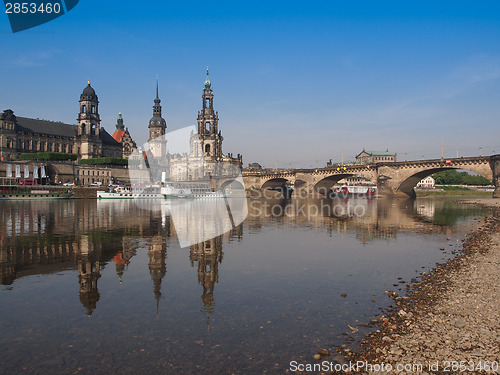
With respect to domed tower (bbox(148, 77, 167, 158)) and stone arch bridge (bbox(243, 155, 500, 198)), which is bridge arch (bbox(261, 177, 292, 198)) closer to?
stone arch bridge (bbox(243, 155, 500, 198))

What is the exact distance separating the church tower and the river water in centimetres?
10530

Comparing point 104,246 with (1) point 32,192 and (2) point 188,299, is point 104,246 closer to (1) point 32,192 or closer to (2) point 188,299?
(2) point 188,299

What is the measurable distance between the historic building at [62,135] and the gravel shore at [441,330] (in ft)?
399

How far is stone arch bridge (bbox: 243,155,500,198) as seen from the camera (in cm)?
6800

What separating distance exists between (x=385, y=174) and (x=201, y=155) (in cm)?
6472

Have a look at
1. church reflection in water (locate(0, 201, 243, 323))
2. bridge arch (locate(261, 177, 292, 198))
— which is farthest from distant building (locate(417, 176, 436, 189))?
church reflection in water (locate(0, 201, 243, 323))

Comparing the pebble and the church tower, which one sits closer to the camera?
the pebble

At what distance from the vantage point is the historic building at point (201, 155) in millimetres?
126938

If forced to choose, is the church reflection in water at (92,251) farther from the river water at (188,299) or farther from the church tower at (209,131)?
the church tower at (209,131)

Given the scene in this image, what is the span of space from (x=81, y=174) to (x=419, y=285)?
4265 inches

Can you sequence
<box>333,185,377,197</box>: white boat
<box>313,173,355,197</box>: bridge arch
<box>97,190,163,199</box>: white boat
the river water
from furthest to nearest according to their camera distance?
<box>333,185,377,197</box>: white boat
<box>313,173,355,197</box>: bridge arch
<box>97,190,163,199</box>: white boat
the river water

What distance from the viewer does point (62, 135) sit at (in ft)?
407

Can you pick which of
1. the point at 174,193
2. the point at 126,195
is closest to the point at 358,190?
the point at 174,193

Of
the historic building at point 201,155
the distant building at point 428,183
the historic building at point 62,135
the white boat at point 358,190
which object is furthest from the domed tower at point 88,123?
the distant building at point 428,183
